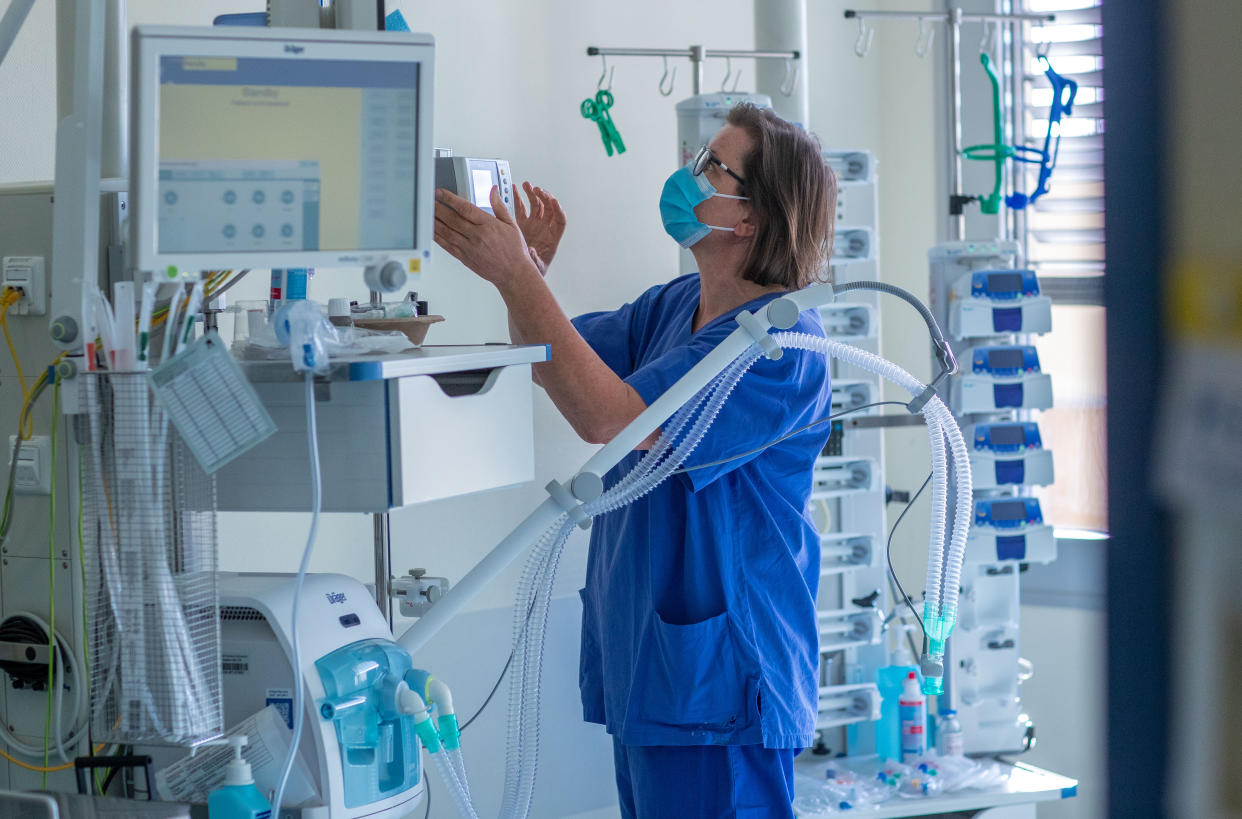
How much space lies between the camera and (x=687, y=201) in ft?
6.77

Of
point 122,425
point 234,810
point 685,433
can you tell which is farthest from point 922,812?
point 122,425

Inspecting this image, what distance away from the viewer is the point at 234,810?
1.37 metres

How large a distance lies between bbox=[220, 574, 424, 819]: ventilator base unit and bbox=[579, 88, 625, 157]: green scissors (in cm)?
194

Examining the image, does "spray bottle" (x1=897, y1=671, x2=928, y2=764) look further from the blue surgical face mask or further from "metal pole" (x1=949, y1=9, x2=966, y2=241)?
the blue surgical face mask

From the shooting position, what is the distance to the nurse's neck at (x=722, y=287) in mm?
2068

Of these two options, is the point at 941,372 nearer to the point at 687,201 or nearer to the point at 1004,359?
the point at 687,201

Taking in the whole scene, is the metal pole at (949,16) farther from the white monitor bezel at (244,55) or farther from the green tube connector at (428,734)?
the green tube connector at (428,734)

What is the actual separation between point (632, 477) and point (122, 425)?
69cm

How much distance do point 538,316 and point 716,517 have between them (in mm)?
420

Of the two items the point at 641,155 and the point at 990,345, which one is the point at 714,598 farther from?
the point at 641,155

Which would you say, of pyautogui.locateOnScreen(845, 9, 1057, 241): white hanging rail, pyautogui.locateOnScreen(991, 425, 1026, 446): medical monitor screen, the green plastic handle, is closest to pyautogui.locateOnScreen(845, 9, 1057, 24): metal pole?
pyautogui.locateOnScreen(845, 9, 1057, 241): white hanging rail

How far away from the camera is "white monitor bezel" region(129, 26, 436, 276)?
1249 mm

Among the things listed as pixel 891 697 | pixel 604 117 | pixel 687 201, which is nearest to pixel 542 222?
pixel 687 201

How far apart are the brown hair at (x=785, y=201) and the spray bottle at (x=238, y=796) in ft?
3.60
